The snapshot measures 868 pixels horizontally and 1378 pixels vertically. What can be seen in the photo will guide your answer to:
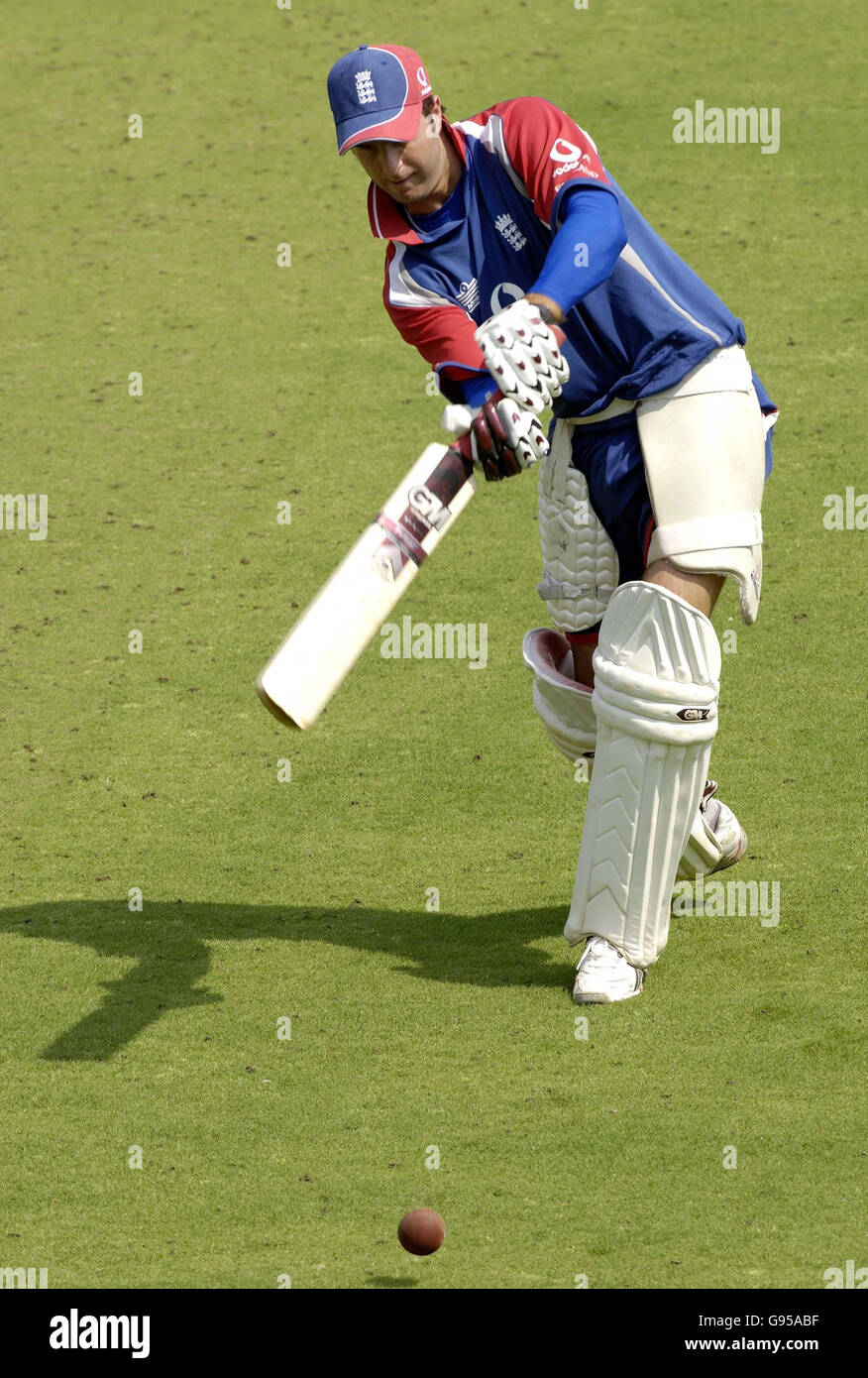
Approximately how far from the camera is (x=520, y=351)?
4039mm

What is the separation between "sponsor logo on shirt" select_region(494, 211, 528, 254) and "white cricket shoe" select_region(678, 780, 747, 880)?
1.42 metres

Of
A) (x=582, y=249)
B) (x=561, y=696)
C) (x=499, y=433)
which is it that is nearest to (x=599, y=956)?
(x=561, y=696)

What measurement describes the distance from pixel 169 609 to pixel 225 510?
756 millimetres

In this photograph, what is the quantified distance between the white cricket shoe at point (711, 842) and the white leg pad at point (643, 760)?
0.83ft

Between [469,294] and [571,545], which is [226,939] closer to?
[571,545]

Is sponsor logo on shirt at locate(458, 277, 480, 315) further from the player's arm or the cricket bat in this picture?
the cricket bat

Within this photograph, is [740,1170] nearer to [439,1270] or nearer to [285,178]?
[439,1270]

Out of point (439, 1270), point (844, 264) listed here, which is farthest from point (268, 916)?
point (844, 264)

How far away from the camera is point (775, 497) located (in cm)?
749

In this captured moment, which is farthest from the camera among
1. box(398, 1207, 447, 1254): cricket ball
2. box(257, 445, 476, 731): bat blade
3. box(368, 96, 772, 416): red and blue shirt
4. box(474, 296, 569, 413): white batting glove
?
box(368, 96, 772, 416): red and blue shirt

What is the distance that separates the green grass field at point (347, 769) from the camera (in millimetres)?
4078

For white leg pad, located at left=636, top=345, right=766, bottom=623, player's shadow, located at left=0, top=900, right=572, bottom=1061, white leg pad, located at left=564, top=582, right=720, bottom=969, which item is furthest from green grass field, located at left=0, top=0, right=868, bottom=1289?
white leg pad, located at left=636, top=345, right=766, bottom=623

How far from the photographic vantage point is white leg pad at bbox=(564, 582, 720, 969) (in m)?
4.48

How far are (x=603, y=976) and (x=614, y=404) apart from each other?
1329 millimetres
